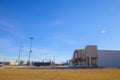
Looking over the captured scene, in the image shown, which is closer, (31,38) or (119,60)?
(119,60)

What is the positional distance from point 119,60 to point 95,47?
425 inches

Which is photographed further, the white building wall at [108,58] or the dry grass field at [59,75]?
the white building wall at [108,58]

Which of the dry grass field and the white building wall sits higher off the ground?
the white building wall

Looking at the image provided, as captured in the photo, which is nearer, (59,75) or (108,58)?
(59,75)

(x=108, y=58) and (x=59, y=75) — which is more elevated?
(x=108, y=58)

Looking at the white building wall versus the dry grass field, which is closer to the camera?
the dry grass field

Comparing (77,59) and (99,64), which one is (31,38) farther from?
(99,64)

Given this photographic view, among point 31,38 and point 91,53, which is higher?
point 31,38

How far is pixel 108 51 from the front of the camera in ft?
229

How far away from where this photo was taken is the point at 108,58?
69812 mm

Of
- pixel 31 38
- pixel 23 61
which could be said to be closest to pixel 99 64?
pixel 31 38

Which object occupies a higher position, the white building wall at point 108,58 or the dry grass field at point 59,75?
the white building wall at point 108,58

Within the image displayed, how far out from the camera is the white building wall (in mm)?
69562

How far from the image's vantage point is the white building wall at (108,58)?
228 ft
